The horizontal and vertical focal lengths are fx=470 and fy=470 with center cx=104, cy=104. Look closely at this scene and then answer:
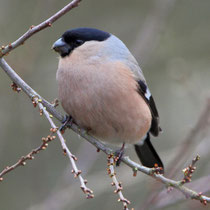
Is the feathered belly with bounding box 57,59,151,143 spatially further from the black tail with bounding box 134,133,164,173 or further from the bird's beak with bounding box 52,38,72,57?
the black tail with bounding box 134,133,164,173

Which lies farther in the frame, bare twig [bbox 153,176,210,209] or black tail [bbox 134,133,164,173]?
black tail [bbox 134,133,164,173]

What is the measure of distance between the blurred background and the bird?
583mm

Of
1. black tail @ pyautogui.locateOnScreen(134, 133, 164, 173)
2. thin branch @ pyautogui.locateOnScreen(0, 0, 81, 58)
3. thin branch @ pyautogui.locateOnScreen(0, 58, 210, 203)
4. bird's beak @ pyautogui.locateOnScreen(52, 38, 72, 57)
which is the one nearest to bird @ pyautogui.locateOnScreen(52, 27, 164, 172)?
bird's beak @ pyautogui.locateOnScreen(52, 38, 72, 57)

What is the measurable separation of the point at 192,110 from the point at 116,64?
2.81 meters

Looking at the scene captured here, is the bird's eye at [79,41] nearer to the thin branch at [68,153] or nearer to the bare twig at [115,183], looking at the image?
the thin branch at [68,153]

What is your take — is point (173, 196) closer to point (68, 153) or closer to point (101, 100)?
point (101, 100)

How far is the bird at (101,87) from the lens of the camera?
154 inches

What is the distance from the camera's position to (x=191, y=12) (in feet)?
21.8

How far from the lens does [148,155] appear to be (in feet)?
16.3

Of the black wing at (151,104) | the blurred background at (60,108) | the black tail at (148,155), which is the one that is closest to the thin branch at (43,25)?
the black wing at (151,104)

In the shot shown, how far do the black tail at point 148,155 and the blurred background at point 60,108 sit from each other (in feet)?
0.57

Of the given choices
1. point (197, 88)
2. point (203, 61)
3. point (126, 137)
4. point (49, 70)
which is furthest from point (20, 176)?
point (203, 61)

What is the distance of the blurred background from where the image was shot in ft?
16.5

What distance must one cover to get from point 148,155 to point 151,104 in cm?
62
